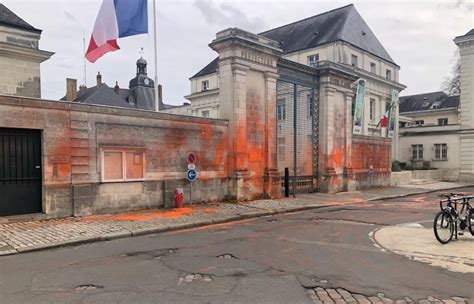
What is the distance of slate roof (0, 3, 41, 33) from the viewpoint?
1962cm

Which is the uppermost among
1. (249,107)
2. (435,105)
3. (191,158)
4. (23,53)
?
(435,105)

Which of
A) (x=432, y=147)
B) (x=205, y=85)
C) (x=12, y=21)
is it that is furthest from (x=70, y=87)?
(x=432, y=147)

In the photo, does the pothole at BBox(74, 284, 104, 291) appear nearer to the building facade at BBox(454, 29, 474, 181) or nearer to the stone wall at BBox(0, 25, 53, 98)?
the stone wall at BBox(0, 25, 53, 98)

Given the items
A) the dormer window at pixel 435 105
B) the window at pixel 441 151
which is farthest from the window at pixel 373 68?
the dormer window at pixel 435 105

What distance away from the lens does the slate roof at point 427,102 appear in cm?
5334

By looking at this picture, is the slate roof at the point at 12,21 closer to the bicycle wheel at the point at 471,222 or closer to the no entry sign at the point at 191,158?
the no entry sign at the point at 191,158

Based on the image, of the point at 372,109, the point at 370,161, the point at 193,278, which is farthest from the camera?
the point at 372,109

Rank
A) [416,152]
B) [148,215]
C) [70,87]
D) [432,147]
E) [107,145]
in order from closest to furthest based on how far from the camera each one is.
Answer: [148,215], [107,145], [432,147], [416,152], [70,87]

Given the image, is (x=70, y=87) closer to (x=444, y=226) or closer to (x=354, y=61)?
(x=354, y=61)

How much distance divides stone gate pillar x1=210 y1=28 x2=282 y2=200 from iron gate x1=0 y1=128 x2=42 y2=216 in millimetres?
7110

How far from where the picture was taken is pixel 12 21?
19969 mm

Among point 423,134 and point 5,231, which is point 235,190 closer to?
point 5,231

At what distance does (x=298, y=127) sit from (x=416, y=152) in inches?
972

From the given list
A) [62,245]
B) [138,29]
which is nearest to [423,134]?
[138,29]
